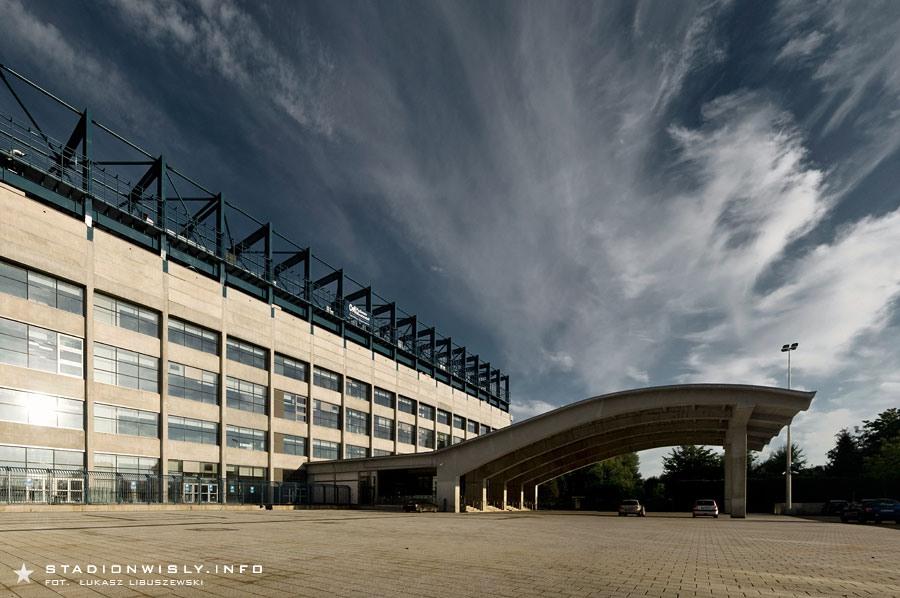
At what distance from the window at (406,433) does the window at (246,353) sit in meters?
24.1

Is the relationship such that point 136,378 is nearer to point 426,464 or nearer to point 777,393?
point 426,464

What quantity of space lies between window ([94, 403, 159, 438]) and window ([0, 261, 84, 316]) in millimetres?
6306

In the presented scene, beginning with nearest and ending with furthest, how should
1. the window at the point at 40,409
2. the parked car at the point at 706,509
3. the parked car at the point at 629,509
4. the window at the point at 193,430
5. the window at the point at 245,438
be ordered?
the window at the point at 40,409 < the window at the point at 193,430 < the parked car at the point at 706,509 < the parked car at the point at 629,509 < the window at the point at 245,438

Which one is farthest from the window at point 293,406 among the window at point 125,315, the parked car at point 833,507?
the parked car at point 833,507

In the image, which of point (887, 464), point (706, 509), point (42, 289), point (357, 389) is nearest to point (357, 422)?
point (357, 389)

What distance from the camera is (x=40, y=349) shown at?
3447cm

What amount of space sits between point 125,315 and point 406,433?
4048cm

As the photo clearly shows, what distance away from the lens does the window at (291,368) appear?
54.0 m

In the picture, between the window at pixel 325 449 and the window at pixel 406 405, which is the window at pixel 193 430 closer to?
the window at pixel 325 449

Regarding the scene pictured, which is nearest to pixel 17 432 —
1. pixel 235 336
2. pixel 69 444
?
pixel 69 444

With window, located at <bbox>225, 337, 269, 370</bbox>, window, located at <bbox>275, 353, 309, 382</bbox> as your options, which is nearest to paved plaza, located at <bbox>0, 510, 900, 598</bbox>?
window, located at <bbox>225, 337, 269, 370</bbox>

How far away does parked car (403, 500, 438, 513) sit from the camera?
1859 inches

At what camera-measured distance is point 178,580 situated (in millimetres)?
8781

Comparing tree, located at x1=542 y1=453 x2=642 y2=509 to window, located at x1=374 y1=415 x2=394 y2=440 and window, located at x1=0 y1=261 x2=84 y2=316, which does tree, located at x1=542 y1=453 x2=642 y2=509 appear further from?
window, located at x1=0 y1=261 x2=84 y2=316
